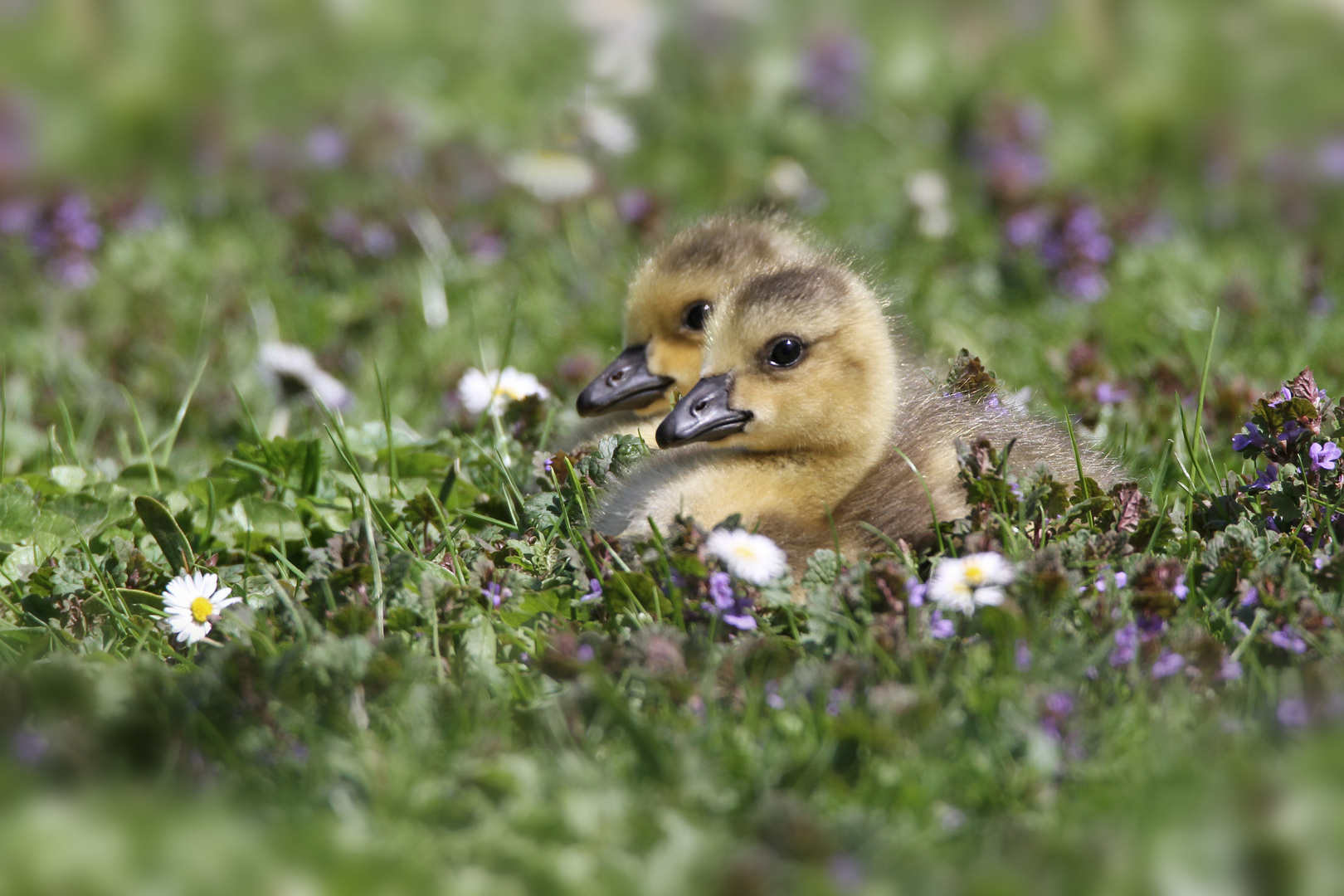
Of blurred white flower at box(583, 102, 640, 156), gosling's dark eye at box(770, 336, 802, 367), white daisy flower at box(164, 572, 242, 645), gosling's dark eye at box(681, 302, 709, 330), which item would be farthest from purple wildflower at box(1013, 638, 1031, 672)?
blurred white flower at box(583, 102, 640, 156)

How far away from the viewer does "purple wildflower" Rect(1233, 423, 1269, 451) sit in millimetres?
2959

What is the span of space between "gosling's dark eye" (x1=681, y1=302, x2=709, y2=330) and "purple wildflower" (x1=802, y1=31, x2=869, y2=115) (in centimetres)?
368

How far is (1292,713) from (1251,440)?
1030 mm

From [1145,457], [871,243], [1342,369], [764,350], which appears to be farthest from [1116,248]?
[764,350]

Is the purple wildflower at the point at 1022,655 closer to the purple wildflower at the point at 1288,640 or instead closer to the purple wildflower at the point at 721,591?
the purple wildflower at the point at 1288,640

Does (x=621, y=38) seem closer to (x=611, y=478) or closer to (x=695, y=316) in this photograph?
(x=695, y=316)

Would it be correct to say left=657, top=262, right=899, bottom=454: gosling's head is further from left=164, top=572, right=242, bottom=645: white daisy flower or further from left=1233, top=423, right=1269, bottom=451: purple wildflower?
left=164, top=572, right=242, bottom=645: white daisy flower

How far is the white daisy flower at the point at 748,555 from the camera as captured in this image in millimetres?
2619

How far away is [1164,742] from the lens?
2117mm

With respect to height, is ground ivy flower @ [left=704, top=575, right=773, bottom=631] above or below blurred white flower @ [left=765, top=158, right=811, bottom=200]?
below

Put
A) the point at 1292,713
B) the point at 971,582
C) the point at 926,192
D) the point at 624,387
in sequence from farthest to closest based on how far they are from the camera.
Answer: the point at 926,192 → the point at 624,387 → the point at 971,582 → the point at 1292,713

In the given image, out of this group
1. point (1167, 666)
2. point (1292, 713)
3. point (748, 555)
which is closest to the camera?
point (1292, 713)

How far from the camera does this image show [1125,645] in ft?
7.88

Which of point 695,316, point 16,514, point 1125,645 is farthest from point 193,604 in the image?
point 1125,645
